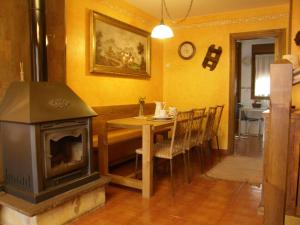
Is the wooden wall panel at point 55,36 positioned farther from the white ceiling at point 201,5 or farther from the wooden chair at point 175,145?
the white ceiling at point 201,5

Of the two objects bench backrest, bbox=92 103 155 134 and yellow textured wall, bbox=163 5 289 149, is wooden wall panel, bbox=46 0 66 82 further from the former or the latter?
yellow textured wall, bbox=163 5 289 149

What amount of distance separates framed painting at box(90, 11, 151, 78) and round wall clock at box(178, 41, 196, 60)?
0.72 m

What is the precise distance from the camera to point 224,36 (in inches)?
182

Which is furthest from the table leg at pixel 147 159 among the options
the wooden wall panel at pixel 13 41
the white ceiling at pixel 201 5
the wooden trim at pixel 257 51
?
the wooden trim at pixel 257 51

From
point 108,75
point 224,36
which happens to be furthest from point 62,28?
point 224,36

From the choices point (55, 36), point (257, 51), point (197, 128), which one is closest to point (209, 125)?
point (197, 128)

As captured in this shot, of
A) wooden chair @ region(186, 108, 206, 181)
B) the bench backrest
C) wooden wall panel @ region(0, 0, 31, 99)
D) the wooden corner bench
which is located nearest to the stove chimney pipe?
wooden wall panel @ region(0, 0, 31, 99)

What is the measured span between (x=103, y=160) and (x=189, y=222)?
122 cm

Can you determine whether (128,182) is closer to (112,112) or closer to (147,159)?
(147,159)

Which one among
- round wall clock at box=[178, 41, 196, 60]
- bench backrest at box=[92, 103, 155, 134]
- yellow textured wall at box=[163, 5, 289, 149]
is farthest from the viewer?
round wall clock at box=[178, 41, 196, 60]

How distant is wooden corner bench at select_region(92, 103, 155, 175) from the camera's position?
297 centimetres

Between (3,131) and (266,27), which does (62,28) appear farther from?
(266,27)

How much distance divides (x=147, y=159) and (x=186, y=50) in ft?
9.63

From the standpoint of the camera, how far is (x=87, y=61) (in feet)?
11.4
